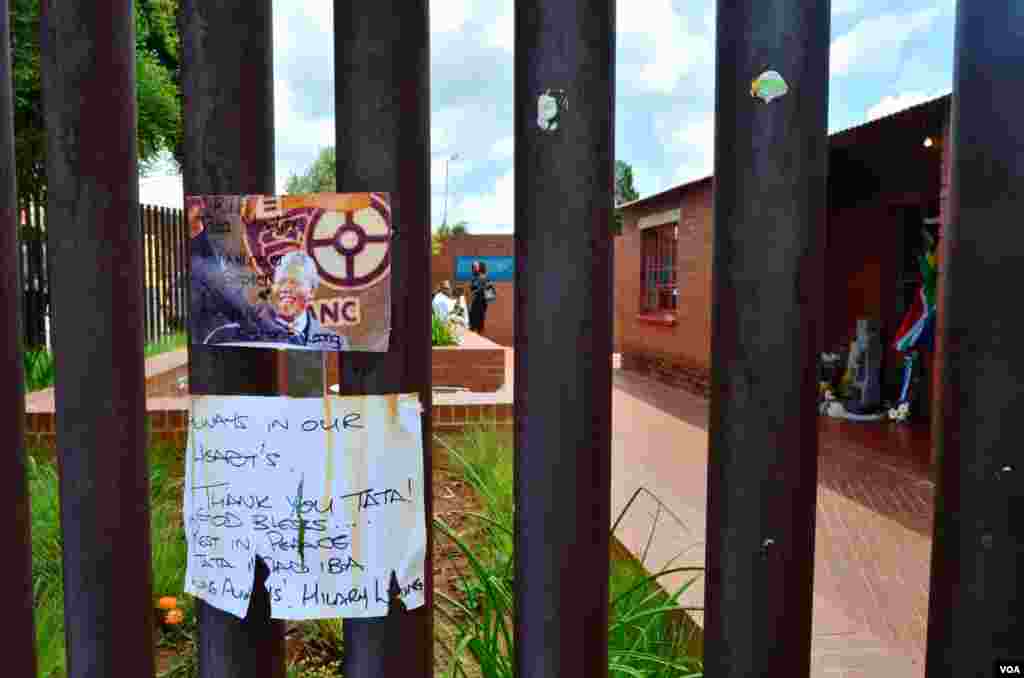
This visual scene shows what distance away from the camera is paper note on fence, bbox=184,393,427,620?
1337mm

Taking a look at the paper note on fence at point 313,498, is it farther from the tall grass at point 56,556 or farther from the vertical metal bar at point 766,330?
the tall grass at point 56,556

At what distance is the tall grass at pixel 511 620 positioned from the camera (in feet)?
7.25

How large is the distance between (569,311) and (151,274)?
11838mm

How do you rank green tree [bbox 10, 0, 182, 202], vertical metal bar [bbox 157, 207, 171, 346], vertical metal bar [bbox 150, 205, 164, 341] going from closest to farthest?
green tree [bbox 10, 0, 182, 202] < vertical metal bar [bbox 150, 205, 164, 341] < vertical metal bar [bbox 157, 207, 171, 346]

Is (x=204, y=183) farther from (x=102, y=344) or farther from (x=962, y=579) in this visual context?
(x=962, y=579)

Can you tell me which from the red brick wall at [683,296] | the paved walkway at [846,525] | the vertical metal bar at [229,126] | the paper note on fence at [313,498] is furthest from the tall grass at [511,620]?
the red brick wall at [683,296]

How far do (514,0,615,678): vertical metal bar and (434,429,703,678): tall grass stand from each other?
15cm

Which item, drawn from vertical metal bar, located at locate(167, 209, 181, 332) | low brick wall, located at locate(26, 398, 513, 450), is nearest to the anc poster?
low brick wall, located at locate(26, 398, 513, 450)

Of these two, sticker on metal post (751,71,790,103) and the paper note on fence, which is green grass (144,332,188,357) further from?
sticker on metal post (751,71,790,103)

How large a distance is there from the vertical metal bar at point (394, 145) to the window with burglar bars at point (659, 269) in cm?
1257

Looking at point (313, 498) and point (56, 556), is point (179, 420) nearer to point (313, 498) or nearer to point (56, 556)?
point (56, 556)

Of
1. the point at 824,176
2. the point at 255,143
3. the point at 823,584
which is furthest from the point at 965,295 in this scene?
the point at 823,584

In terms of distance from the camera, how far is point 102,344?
1393mm

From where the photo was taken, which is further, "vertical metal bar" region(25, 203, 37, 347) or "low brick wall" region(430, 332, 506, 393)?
"vertical metal bar" region(25, 203, 37, 347)
